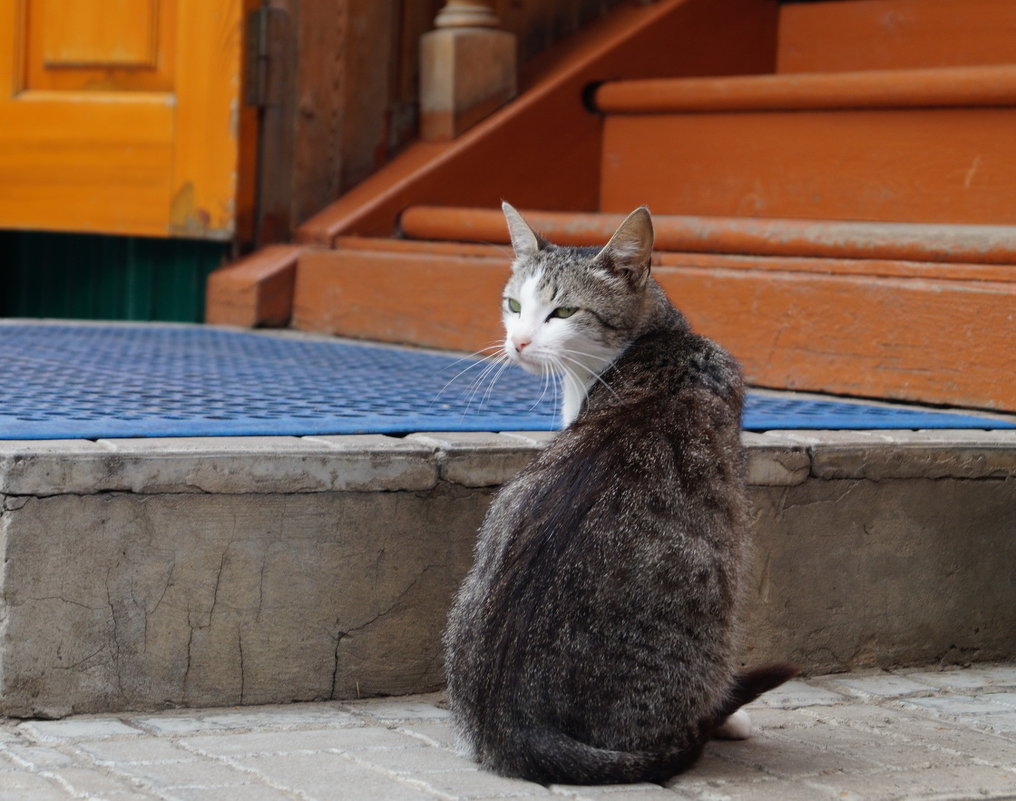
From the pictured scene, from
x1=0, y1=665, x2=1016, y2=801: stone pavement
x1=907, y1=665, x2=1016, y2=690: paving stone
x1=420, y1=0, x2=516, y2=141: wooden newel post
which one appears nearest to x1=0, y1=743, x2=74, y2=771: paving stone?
x1=0, y1=665, x2=1016, y2=801: stone pavement

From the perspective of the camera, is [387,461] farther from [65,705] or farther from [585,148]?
[585,148]

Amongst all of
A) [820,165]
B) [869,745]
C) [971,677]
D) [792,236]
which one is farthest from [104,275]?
[869,745]

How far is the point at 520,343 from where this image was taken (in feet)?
8.25

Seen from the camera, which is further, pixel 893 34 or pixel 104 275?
pixel 104 275

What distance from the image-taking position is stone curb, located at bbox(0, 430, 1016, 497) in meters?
2.36

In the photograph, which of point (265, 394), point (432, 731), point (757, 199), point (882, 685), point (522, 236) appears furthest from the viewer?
point (757, 199)

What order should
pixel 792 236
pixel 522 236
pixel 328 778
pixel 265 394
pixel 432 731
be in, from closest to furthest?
pixel 328 778 < pixel 432 731 < pixel 522 236 < pixel 265 394 < pixel 792 236

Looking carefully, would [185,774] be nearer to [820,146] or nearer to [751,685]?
[751,685]

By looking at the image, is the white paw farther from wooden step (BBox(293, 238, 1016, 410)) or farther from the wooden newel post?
the wooden newel post

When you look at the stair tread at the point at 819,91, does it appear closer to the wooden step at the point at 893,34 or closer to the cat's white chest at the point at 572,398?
the wooden step at the point at 893,34

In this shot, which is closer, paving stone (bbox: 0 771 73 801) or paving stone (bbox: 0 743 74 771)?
paving stone (bbox: 0 771 73 801)

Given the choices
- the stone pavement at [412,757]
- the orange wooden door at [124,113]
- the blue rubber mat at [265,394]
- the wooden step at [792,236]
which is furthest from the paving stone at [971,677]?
the orange wooden door at [124,113]

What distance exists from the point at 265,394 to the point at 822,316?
145cm

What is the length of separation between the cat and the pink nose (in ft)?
0.68
